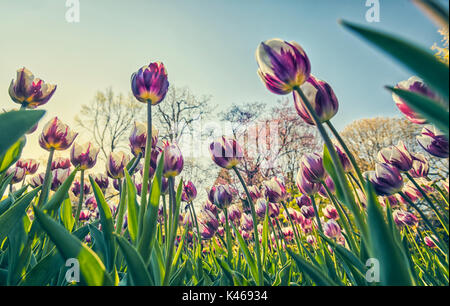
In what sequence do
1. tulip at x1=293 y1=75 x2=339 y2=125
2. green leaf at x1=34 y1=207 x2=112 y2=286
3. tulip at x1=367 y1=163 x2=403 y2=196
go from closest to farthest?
green leaf at x1=34 y1=207 x2=112 y2=286, tulip at x1=293 y1=75 x2=339 y2=125, tulip at x1=367 y1=163 x2=403 y2=196

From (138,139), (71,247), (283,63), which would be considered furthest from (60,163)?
(283,63)

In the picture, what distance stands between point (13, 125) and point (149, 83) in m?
0.54

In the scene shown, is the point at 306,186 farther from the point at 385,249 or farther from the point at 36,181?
the point at 36,181

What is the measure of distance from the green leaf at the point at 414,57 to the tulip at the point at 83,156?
57.0 inches

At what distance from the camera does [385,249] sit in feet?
1.22

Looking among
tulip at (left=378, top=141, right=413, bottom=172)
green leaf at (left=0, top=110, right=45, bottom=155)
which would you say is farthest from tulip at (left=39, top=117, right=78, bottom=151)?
tulip at (left=378, top=141, right=413, bottom=172)

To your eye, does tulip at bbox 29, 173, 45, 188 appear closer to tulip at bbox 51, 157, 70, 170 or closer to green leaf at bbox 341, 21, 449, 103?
tulip at bbox 51, 157, 70, 170

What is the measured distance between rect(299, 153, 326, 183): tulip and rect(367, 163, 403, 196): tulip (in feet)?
0.63

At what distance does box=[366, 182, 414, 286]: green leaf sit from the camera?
367 millimetres

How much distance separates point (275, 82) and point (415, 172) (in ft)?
3.49

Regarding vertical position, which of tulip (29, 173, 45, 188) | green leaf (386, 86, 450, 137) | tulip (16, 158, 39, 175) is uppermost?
tulip (16, 158, 39, 175)
